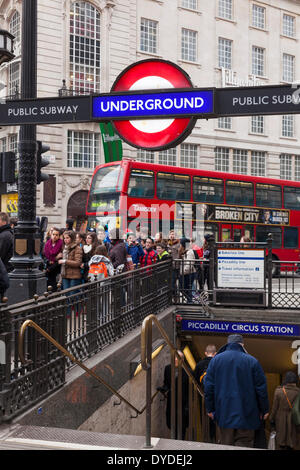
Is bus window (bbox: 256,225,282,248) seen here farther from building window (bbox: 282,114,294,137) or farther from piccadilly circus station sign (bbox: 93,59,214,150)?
piccadilly circus station sign (bbox: 93,59,214,150)

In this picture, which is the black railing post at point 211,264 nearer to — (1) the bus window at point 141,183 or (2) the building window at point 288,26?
(1) the bus window at point 141,183

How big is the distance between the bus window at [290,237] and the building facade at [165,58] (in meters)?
7.24

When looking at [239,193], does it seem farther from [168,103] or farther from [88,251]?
[168,103]

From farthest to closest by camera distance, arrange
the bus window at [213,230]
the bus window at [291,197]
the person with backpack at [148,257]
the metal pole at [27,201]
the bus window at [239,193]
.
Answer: the bus window at [291,197], the bus window at [239,193], the bus window at [213,230], the person with backpack at [148,257], the metal pole at [27,201]

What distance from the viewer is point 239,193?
2275cm

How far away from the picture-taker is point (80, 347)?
723 centimetres

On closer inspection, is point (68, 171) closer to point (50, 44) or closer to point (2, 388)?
point (50, 44)

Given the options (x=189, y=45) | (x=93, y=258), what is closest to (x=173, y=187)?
(x=93, y=258)

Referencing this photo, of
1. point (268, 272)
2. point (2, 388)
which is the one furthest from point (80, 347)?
point (268, 272)

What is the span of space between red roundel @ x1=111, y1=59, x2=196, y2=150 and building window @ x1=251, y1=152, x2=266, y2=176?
32576 millimetres

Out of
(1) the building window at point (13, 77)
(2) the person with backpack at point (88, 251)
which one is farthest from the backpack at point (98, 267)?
(1) the building window at point (13, 77)

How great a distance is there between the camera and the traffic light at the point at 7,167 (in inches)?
270

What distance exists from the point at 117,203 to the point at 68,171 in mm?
11092

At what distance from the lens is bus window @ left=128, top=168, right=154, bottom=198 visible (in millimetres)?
19312
